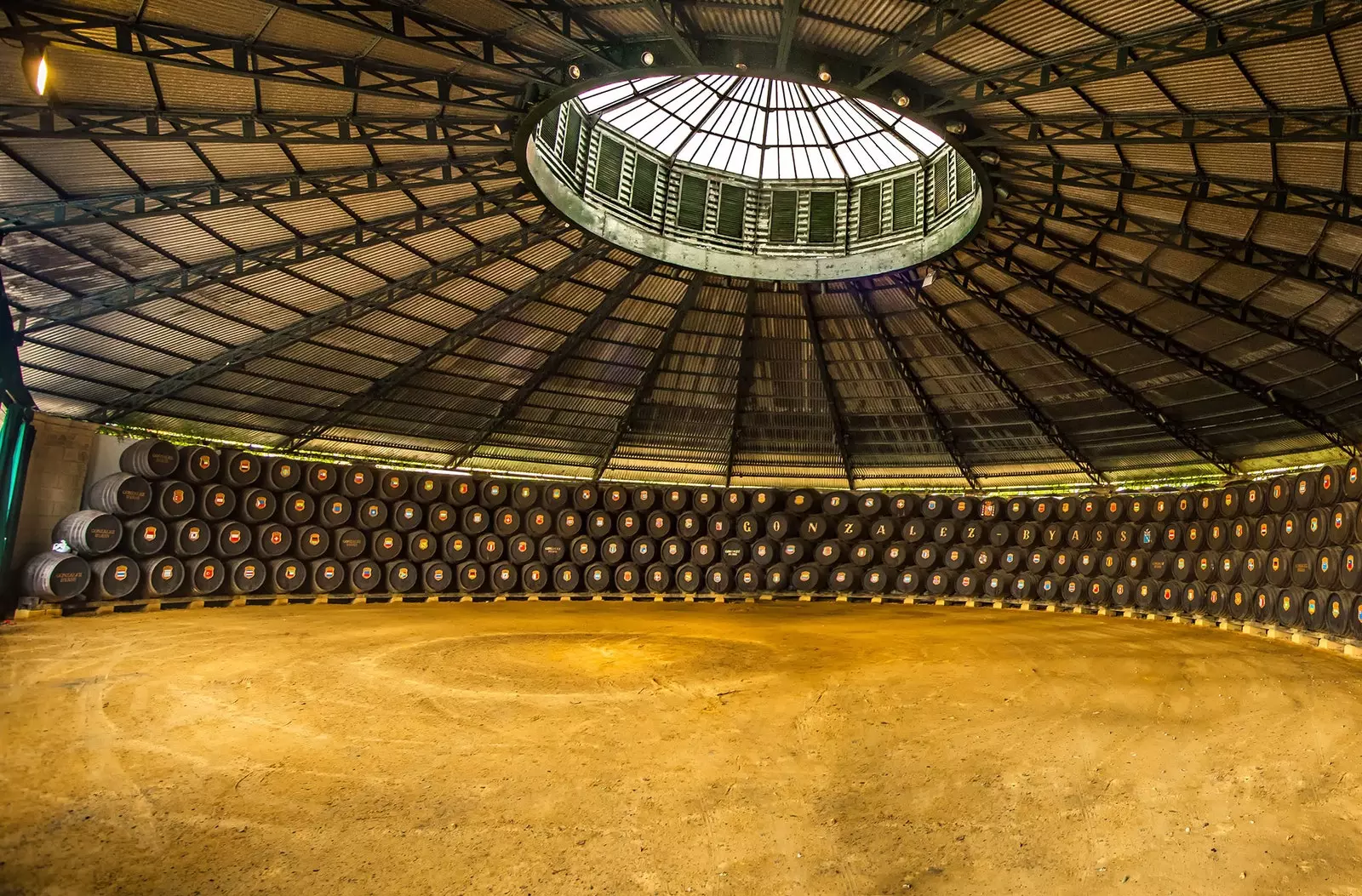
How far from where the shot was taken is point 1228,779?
7.90m

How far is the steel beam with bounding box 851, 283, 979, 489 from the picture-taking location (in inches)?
804

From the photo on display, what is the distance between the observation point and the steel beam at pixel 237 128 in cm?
1074

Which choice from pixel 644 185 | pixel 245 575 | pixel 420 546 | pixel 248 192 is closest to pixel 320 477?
pixel 245 575

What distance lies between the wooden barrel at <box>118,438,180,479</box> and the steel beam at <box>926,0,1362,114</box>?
58.1 feet

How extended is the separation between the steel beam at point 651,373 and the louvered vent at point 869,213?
387 centimetres

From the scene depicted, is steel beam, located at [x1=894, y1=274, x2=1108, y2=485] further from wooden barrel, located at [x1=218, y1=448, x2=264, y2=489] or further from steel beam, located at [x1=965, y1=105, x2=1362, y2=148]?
wooden barrel, located at [x1=218, y1=448, x2=264, y2=489]

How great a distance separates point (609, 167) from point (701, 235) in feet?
8.58

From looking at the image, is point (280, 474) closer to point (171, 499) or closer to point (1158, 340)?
point (171, 499)

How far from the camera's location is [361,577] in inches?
857

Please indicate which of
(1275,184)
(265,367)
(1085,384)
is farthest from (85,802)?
(1085,384)

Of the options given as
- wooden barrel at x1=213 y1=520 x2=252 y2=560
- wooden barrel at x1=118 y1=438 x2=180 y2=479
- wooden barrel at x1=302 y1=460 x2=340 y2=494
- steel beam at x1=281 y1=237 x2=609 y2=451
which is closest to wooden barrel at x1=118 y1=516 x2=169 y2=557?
wooden barrel at x1=118 y1=438 x2=180 y2=479

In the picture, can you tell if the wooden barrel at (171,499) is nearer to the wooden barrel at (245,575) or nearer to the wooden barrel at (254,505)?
the wooden barrel at (254,505)

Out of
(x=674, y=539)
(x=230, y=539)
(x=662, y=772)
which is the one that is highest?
(x=674, y=539)

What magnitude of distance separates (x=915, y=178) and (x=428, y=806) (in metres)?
15.9
